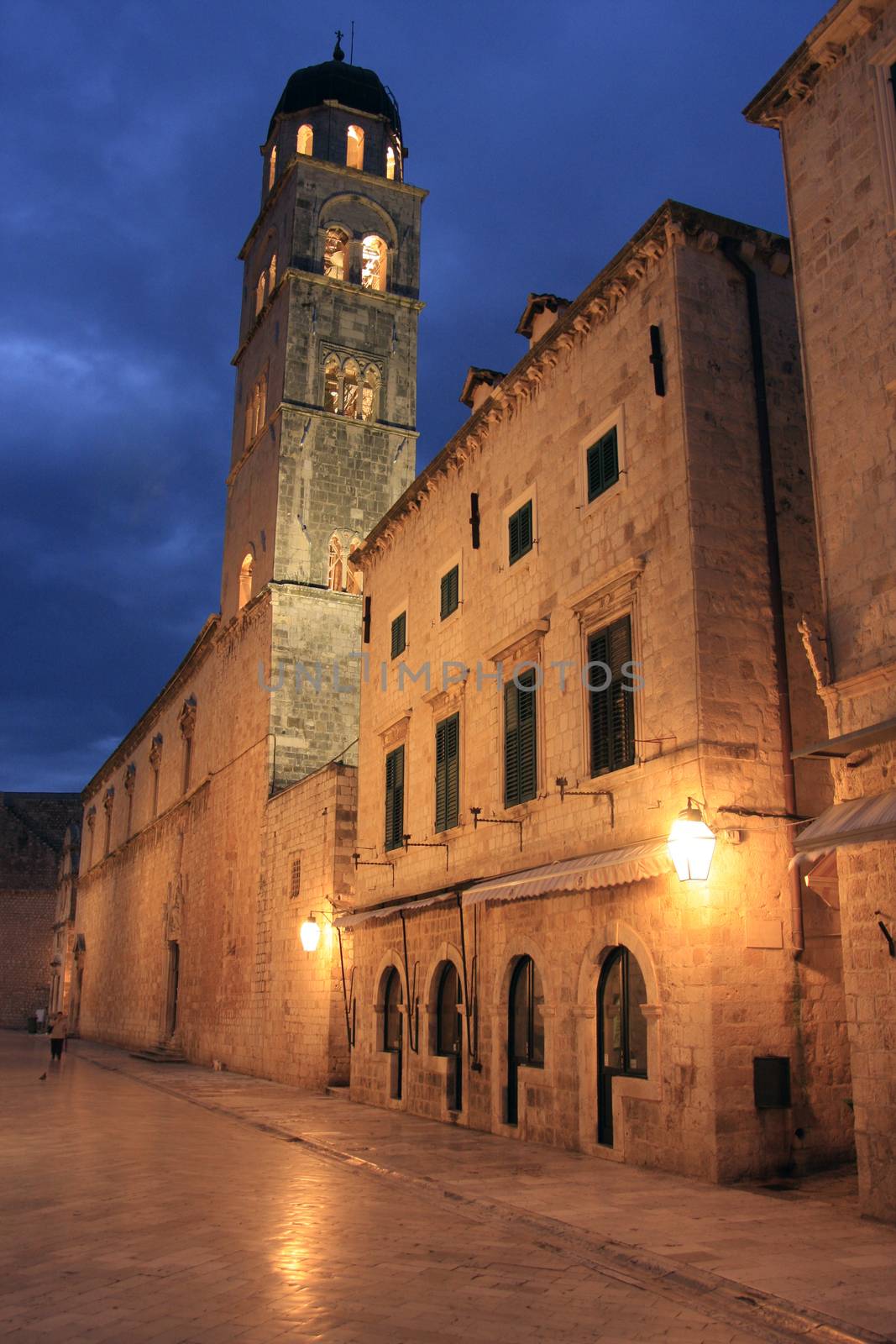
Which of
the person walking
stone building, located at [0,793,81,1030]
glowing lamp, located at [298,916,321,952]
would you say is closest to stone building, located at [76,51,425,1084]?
glowing lamp, located at [298,916,321,952]

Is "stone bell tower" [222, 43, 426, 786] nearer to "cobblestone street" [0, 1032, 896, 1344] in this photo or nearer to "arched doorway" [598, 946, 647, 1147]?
"arched doorway" [598, 946, 647, 1147]

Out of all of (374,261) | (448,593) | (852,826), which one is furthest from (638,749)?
(374,261)

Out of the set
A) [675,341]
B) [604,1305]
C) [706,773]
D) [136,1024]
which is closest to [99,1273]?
[604,1305]

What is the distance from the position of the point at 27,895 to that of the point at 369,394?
41359 millimetres

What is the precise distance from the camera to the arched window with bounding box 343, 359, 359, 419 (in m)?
30.8

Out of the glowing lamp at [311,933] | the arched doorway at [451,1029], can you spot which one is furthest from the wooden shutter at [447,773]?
the glowing lamp at [311,933]

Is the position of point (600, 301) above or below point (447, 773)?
above

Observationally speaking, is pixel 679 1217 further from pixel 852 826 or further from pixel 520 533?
pixel 520 533

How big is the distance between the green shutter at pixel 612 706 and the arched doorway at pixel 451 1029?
4760mm

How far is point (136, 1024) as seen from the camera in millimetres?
38344

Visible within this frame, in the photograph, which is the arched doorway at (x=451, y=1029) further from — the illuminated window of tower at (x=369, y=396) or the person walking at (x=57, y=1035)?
the illuminated window of tower at (x=369, y=396)

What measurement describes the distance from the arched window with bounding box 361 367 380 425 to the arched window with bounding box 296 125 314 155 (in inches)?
283

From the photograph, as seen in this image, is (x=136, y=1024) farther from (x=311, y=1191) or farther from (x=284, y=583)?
(x=311, y=1191)

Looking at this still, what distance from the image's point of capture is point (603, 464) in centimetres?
1377
